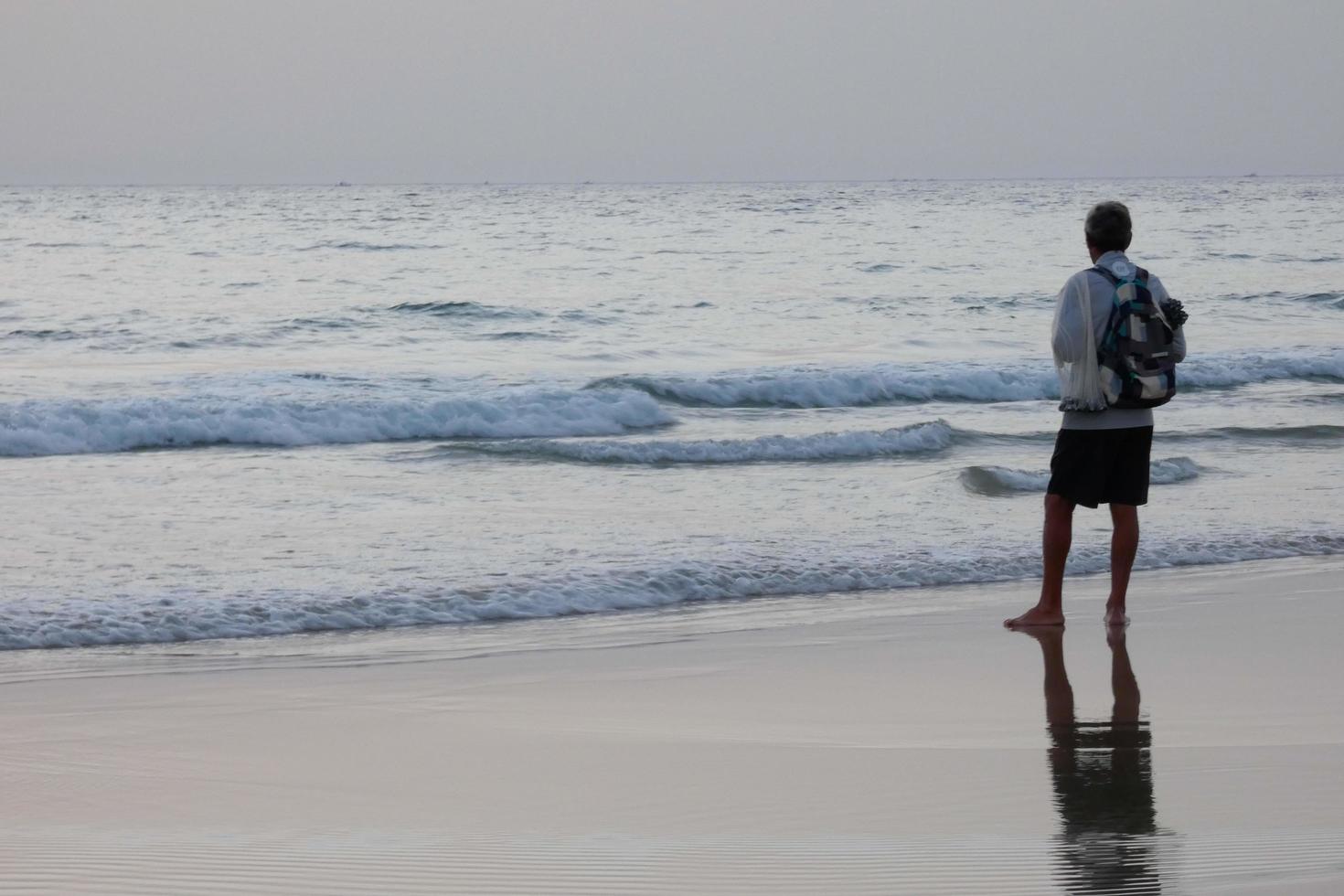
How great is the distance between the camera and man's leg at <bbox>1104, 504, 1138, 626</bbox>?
19.1 feet

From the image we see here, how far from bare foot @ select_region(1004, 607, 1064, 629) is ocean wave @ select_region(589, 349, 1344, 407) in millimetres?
10208

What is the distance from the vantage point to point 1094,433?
5.68m

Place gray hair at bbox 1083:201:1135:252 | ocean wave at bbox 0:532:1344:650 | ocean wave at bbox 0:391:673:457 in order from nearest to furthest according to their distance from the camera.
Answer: gray hair at bbox 1083:201:1135:252 < ocean wave at bbox 0:532:1344:650 < ocean wave at bbox 0:391:673:457

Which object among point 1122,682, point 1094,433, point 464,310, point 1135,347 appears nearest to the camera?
point 1122,682

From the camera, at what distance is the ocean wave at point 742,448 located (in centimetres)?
1166

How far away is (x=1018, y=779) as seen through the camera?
373 centimetres

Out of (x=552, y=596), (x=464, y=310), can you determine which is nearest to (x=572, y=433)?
(x=552, y=596)

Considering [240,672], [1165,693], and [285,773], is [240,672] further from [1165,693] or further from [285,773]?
[1165,693]

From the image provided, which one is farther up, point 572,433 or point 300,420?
point 300,420

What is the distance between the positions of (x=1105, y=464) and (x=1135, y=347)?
485 mm

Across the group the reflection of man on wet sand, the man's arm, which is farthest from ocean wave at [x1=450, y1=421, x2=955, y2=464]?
the reflection of man on wet sand

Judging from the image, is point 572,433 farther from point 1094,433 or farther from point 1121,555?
point 1094,433

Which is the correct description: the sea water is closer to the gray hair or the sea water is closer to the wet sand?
the wet sand

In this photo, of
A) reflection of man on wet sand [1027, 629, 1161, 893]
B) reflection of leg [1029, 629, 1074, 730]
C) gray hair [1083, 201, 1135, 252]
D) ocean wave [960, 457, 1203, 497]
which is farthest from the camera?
ocean wave [960, 457, 1203, 497]
